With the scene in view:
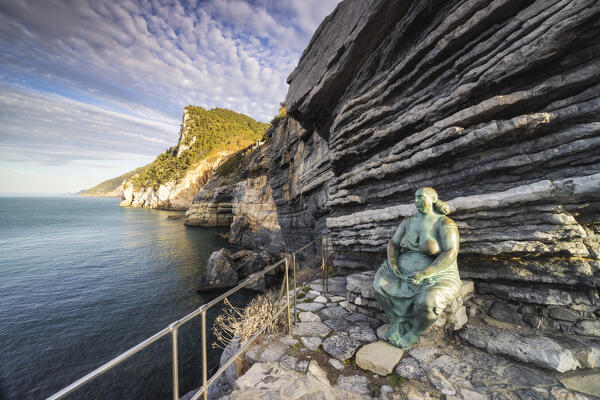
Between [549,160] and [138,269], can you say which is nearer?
[549,160]

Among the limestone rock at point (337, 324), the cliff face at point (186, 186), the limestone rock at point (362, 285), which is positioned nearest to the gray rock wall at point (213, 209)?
the cliff face at point (186, 186)

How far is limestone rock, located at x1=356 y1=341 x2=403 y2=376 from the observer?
9.29 ft

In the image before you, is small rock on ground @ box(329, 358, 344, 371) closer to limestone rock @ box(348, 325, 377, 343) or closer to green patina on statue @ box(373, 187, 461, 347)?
limestone rock @ box(348, 325, 377, 343)

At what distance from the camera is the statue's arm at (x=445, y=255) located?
305cm

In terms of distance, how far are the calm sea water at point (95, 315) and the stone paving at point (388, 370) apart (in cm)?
483

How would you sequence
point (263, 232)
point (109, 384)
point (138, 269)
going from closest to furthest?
point (109, 384) < point (138, 269) < point (263, 232)

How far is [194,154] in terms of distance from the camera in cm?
4975

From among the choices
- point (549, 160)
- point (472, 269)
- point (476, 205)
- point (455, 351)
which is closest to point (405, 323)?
point (455, 351)

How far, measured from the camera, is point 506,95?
11.1 ft

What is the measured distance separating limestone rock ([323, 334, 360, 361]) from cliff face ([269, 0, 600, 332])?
7.42ft

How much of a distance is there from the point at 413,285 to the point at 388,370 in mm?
1090

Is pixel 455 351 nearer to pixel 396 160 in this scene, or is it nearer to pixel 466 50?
pixel 396 160

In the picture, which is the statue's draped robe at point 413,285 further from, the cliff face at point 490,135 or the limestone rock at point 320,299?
the limestone rock at point 320,299

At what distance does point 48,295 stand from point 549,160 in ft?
61.4
